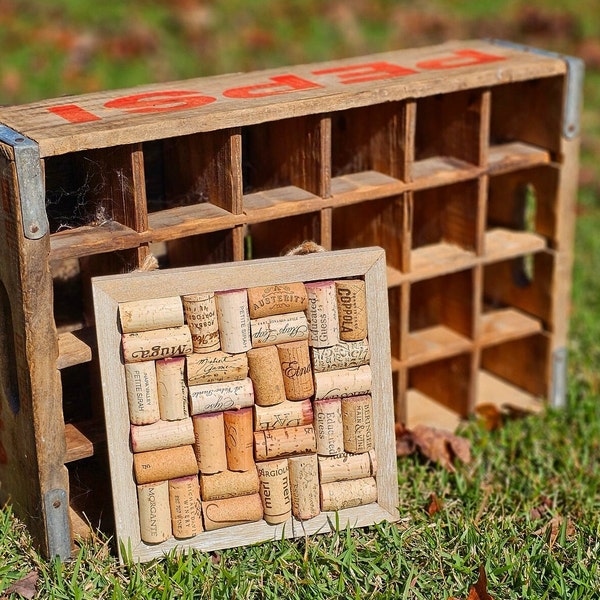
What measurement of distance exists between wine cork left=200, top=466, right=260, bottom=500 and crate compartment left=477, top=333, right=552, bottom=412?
1.31 metres

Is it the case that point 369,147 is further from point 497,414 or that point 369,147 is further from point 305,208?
point 497,414

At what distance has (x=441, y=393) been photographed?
3.84 m

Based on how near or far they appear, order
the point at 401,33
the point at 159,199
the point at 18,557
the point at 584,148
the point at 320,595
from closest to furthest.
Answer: the point at 320,595
the point at 18,557
the point at 159,199
the point at 584,148
the point at 401,33

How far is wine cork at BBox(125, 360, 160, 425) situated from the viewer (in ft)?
8.78

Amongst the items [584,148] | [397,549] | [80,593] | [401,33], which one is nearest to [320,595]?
[397,549]

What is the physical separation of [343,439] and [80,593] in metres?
0.78

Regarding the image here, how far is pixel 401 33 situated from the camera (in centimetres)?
828

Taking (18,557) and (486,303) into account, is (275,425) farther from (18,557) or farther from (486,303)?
(486,303)

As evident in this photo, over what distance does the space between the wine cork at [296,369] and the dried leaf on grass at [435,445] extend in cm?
70

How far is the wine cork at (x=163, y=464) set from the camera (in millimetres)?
2730

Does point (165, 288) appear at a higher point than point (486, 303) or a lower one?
higher

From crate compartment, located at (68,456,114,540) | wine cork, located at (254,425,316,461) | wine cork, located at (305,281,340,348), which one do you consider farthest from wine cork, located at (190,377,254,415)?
crate compartment, located at (68,456,114,540)

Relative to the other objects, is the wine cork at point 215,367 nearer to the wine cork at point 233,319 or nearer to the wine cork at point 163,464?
the wine cork at point 233,319

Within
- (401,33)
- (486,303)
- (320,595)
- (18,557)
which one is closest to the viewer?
(320,595)
